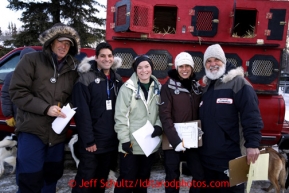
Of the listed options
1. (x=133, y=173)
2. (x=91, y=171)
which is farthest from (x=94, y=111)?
(x=133, y=173)

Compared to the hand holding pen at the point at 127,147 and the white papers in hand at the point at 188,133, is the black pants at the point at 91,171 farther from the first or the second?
the white papers in hand at the point at 188,133

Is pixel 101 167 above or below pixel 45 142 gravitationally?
below

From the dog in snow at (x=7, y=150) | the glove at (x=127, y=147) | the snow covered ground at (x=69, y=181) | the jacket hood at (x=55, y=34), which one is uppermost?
the jacket hood at (x=55, y=34)

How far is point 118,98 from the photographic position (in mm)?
2742

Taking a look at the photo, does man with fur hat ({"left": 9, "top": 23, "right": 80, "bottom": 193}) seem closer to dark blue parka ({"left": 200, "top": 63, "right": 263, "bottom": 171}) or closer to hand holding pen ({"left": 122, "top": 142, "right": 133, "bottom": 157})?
hand holding pen ({"left": 122, "top": 142, "right": 133, "bottom": 157})

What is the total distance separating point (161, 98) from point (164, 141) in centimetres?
48

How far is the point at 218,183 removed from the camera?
2.71 m

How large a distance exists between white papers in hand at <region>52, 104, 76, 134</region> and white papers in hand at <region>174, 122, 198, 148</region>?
3.55 feet

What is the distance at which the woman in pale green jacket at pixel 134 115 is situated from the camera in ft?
8.84

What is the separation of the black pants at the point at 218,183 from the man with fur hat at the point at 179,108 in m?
0.09

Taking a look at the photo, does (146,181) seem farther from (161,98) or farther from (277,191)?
(277,191)

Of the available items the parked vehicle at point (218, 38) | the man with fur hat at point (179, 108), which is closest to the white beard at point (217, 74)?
the man with fur hat at point (179, 108)

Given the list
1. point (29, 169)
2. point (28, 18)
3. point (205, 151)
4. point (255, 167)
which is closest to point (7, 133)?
point (29, 169)

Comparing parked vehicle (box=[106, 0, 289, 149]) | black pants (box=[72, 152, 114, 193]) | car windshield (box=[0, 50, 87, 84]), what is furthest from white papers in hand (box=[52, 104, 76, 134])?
car windshield (box=[0, 50, 87, 84])
